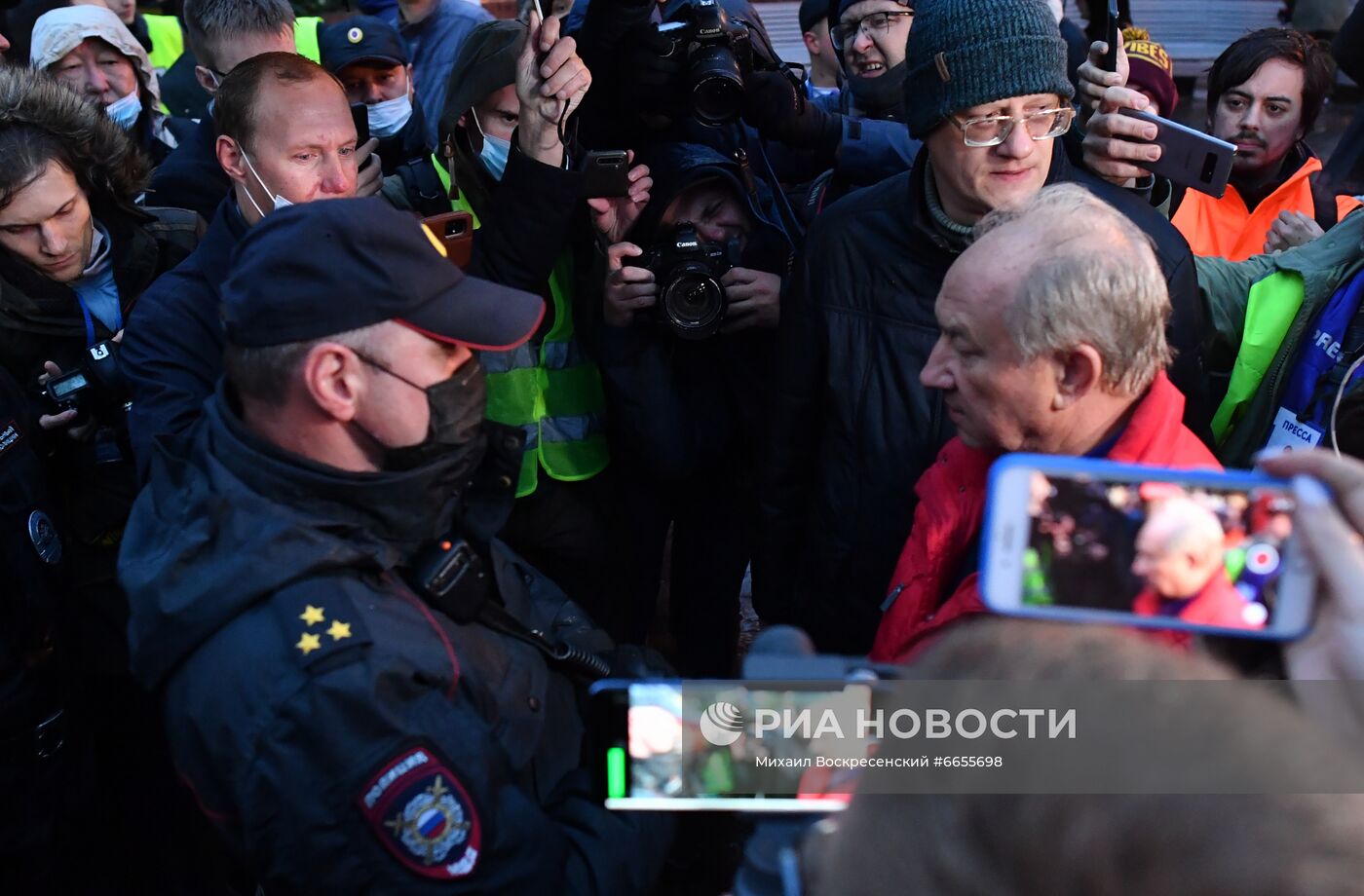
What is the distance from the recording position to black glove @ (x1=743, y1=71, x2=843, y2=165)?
3029 millimetres

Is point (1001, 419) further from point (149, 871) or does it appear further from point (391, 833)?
point (149, 871)

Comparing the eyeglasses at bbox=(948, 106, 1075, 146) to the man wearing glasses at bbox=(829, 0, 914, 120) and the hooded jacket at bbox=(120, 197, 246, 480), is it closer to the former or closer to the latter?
the man wearing glasses at bbox=(829, 0, 914, 120)

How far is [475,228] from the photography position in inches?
115

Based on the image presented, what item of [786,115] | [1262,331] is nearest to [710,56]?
[786,115]

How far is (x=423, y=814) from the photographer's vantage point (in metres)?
1.51

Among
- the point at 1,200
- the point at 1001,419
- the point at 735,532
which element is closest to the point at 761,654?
the point at 1001,419

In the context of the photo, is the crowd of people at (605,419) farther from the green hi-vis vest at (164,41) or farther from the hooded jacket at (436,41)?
the green hi-vis vest at (164,41)

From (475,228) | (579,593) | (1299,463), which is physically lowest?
(579,593)

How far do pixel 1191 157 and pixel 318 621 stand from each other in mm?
2013

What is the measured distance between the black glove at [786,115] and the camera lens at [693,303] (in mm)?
581

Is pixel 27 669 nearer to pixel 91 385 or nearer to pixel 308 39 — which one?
pixel 91 385

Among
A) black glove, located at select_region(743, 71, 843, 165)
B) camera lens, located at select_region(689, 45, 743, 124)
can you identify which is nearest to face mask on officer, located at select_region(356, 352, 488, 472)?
camera lens, located at select_region(689, 45, 743, 124)

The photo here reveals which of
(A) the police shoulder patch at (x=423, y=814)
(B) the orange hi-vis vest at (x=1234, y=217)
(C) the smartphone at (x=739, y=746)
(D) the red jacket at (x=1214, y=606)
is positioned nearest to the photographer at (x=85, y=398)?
(A) the police shoulder patch at (x=423, y=814)

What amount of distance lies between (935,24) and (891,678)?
1.62 metres
